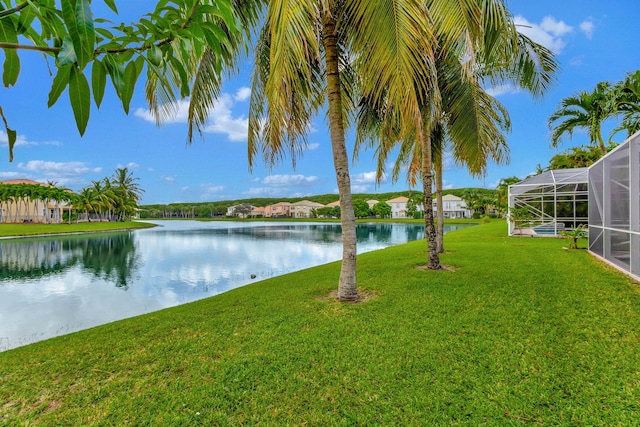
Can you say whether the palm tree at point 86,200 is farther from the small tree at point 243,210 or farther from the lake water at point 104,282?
the small tree at point 243,210

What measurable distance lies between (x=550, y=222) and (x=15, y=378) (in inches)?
748

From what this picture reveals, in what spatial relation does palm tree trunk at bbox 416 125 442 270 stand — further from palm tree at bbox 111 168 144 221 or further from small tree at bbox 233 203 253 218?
small tree at bbox 233 203 253 218

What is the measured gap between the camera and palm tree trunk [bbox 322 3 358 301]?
4.70 m

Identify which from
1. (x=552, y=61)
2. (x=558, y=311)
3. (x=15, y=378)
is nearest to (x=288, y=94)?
(x=15, y=378)

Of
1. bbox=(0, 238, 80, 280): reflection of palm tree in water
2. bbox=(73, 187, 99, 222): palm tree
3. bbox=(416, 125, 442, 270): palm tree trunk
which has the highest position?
bbox=(73, 187, 99, 222): palm tree

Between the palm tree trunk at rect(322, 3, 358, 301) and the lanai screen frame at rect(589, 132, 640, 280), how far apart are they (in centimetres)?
492

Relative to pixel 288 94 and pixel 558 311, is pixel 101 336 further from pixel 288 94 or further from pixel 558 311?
pixel 558 311

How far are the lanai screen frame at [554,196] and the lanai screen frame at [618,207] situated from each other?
5558mm

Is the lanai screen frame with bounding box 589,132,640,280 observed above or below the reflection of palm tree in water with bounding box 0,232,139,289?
above

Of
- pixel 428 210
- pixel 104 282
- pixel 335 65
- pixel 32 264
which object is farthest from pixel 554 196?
pixel 32 264

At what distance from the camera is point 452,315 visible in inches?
160

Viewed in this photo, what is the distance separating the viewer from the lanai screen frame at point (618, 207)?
540 cm

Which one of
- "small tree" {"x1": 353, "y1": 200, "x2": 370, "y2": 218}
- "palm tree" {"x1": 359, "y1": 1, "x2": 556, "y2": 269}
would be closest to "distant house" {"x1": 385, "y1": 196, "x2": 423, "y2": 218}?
"small tree" {"x1": 353, "y1": 200, "x2": 370, "y2": 218}

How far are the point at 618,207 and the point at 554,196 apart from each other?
892cm
